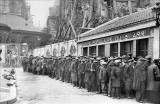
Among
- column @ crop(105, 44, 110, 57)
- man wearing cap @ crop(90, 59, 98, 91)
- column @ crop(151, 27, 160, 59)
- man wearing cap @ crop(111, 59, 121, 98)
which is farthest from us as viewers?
column @ crop(105, 44, 110, 57)

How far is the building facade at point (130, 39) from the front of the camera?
14.4 meters

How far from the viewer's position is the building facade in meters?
14.4

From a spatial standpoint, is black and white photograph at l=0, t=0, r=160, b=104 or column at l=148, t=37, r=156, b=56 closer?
black and white photograph at l=0, t=0, r=160, b=104

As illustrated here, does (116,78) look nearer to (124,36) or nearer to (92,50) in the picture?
(124,36)

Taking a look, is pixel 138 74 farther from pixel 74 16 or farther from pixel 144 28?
pixel 74 16

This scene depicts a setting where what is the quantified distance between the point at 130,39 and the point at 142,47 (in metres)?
1.31

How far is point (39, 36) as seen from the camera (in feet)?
238

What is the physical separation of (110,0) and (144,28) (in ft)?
62.2

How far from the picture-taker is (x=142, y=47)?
1586cm

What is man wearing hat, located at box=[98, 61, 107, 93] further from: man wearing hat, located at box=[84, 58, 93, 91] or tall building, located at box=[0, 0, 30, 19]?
tall building, located at box=[0, 0, 30, 19]

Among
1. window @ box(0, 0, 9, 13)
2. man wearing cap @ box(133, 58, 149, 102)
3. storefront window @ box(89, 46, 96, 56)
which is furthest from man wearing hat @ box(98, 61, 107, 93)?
window @ box(0, 0, 9, 13)

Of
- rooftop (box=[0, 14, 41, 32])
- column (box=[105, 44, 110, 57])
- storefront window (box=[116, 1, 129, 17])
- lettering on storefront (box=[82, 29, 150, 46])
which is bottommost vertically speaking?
column (box=[105, 44, 110, 57])

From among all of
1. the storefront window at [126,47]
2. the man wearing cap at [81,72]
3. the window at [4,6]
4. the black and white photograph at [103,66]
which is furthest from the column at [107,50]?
the window at [4,6]

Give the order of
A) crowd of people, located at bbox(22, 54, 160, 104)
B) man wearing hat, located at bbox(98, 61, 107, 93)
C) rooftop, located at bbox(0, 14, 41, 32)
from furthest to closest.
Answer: rooftop, located at bbox(0, 14, 41, 32), man wearing hat, located at bbox(98, 61, 107, 93), crowd of people, located at bbox(22, 54, 160, 104)
